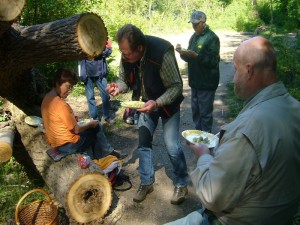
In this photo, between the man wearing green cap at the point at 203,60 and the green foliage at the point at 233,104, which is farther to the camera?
the green foliage at the point at 233,104

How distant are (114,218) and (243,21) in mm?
20012

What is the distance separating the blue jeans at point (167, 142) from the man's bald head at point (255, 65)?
1980mm

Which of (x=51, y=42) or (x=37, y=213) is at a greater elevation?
(x=51, y=42)

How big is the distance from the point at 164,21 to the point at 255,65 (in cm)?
2060

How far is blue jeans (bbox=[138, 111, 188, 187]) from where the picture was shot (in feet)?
12.8

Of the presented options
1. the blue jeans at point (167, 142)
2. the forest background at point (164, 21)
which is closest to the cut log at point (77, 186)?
the blue jeans at point (167, 142)

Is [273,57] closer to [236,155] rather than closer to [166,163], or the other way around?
[236,155]

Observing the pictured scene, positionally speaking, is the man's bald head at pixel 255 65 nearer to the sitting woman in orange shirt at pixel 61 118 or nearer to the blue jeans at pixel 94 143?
the sitting woman in orange shirt at pixel 61 118

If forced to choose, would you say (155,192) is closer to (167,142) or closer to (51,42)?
(167,142)

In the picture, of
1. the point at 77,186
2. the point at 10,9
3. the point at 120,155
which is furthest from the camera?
the point at 120,155

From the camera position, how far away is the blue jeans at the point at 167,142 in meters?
3.91

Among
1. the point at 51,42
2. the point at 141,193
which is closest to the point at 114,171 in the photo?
the point at 141,193

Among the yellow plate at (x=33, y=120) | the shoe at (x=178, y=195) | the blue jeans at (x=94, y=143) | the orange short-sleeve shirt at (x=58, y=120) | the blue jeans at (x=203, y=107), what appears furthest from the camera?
the blue jeans at (x=203, y=107)

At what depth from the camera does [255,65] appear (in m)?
1.89
